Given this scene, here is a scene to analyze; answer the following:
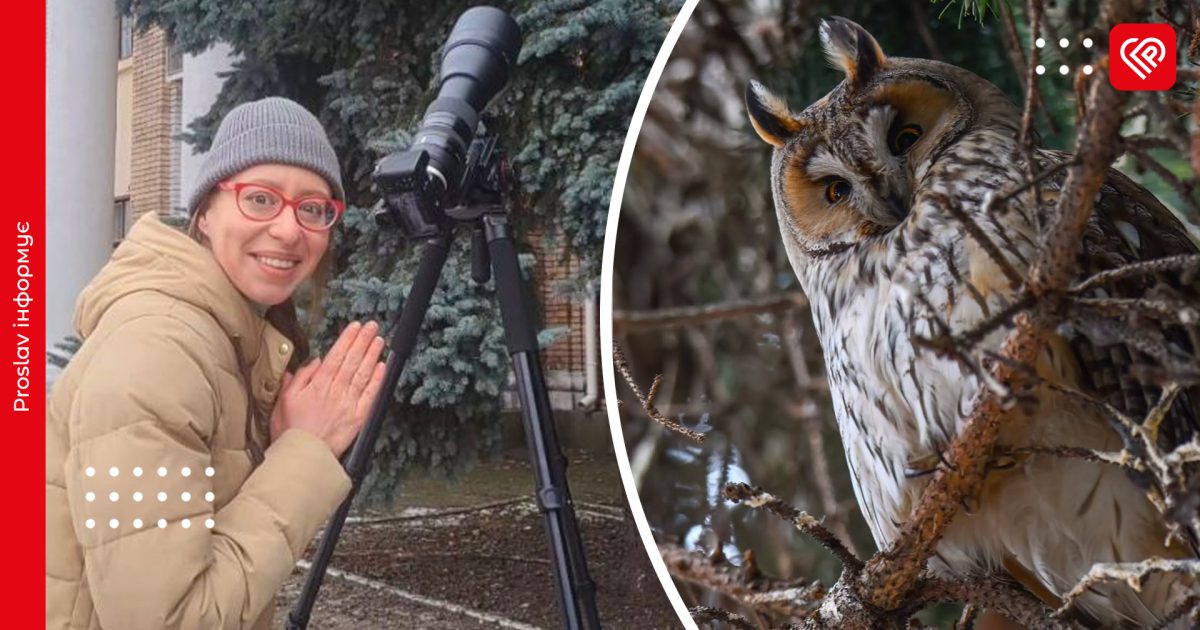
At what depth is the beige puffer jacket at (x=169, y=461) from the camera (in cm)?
99

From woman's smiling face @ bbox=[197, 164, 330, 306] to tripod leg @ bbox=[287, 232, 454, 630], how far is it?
0.13 meters

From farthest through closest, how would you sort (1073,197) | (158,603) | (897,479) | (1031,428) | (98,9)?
1. (98,9)
2. (158,603)
3. (897,479)
4. (1031,428)
5. (1073,197)

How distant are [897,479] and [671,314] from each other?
21cm

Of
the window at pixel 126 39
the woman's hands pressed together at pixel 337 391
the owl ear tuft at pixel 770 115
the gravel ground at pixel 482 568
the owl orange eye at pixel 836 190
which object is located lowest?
the gravel ground at pixel 482 568

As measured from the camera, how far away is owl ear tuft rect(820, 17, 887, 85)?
68 cm

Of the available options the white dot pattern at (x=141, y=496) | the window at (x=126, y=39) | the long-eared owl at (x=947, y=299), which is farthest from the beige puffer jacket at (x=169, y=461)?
the long-eared owl at (x=947, y=299)

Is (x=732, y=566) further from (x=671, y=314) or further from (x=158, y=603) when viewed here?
(x=158, y=603)

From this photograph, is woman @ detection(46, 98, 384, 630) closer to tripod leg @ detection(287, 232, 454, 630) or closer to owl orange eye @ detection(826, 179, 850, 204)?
tripod leg @ detection(287, 232, 454, 630)

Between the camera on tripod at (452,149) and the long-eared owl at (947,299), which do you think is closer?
the long-eared owl at (947,299)

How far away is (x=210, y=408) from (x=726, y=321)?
55 cm

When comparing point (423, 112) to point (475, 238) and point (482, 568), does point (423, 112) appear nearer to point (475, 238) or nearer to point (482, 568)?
point (475, 238)

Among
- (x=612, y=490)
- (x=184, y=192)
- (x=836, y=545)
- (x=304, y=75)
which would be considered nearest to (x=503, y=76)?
(x=304, y=75)

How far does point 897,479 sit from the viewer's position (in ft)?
2.40

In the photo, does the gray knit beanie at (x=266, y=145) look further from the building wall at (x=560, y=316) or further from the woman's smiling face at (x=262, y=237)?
the building wall at (x=560, y=316)
